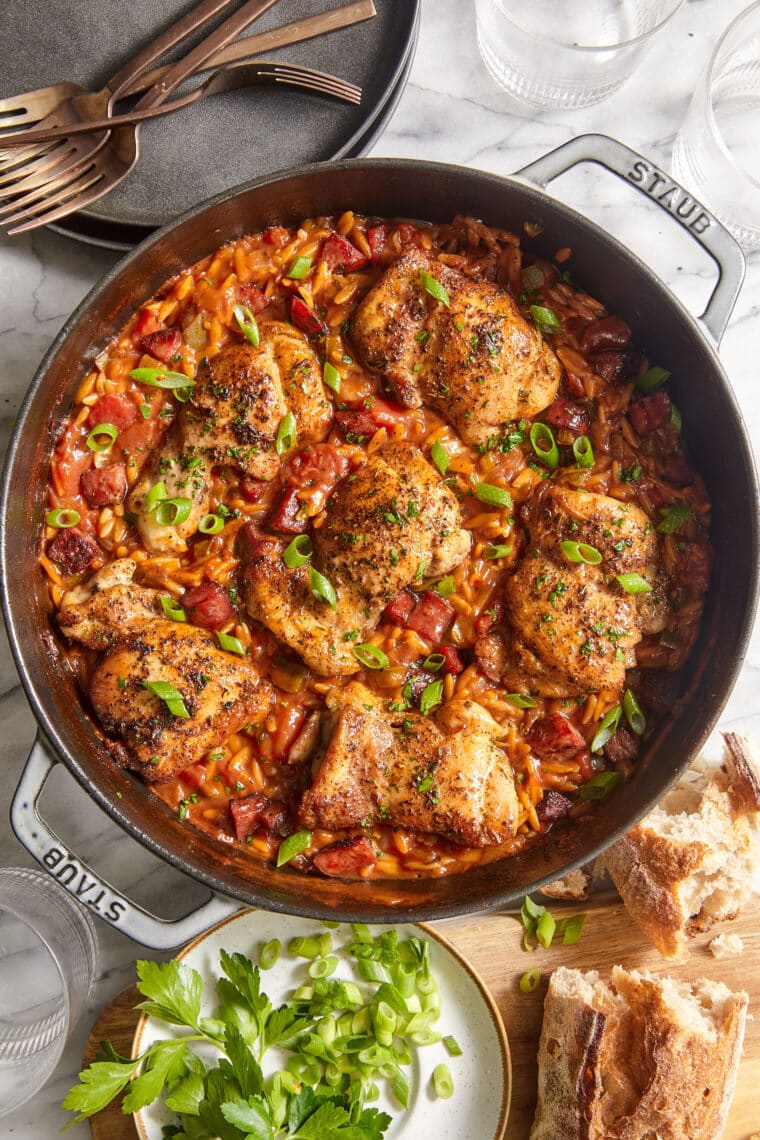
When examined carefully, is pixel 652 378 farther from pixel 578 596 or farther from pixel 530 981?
pixel 530 981

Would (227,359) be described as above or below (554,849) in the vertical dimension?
above

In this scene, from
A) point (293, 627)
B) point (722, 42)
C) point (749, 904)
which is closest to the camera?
point (293, 627)

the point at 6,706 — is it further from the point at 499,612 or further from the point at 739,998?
the point at 739,998

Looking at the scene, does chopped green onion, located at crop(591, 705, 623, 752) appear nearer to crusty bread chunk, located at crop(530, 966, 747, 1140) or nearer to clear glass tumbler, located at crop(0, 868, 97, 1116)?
crusty bread chunk, located at crop(530, 966, 747, 1140)

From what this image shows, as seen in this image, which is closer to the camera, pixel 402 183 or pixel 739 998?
pixel 402 183

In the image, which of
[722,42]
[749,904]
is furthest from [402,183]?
[749,904]

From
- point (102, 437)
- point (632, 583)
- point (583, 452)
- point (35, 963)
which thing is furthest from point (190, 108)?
point (35, 963)

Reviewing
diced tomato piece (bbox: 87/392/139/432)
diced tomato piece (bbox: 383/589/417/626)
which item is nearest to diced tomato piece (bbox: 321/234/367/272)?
diced tomato piece (bbox: 87/392/139/432)
